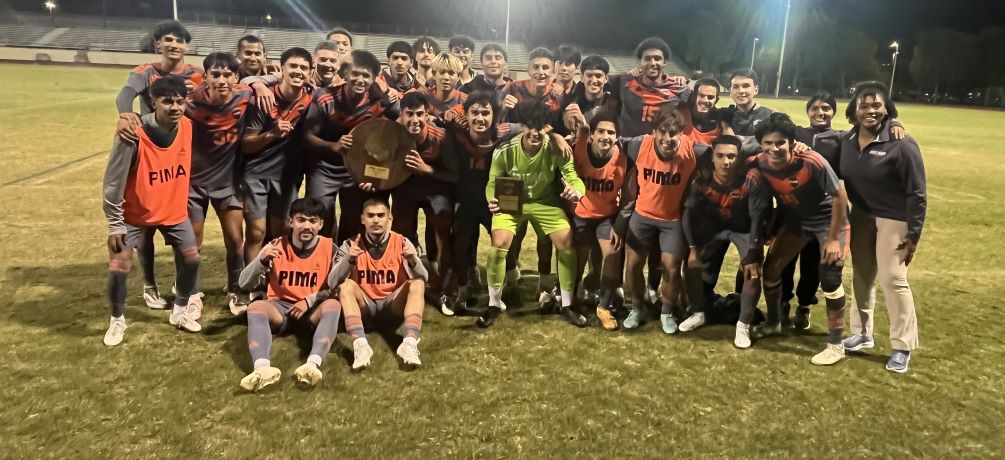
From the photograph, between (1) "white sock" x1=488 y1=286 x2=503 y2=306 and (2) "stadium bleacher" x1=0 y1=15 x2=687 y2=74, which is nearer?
(1) "white sock" x1=488 y1=286 x2=503 y2=306

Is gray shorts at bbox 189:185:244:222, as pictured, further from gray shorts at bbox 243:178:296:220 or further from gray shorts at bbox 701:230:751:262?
gray shorts at bbox 701:230:751:262

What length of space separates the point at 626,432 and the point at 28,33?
62.8 meters

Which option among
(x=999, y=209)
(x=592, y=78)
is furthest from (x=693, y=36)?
(x=592, y=78)

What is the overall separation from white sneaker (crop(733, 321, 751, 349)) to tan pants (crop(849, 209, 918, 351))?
0.82m

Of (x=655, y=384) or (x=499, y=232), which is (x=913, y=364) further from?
(x=499, y=232)

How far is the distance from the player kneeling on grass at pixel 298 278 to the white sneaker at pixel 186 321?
0.67 metres

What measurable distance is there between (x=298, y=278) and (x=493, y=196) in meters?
1.57

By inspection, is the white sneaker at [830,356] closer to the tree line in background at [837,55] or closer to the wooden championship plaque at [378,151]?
the wooden championship plaque at [378,151]

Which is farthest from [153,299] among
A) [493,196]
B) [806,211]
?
[806,211]

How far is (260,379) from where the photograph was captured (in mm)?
3854

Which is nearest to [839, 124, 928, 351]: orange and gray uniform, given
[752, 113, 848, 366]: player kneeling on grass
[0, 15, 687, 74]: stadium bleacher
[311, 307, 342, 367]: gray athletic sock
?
[752, 113, 848, 366]: player kneeling on grass

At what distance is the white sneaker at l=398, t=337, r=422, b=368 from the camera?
13.8 feet

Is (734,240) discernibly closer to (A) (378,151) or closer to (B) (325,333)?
(A) (378,151)

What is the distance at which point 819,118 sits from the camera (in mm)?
5051
